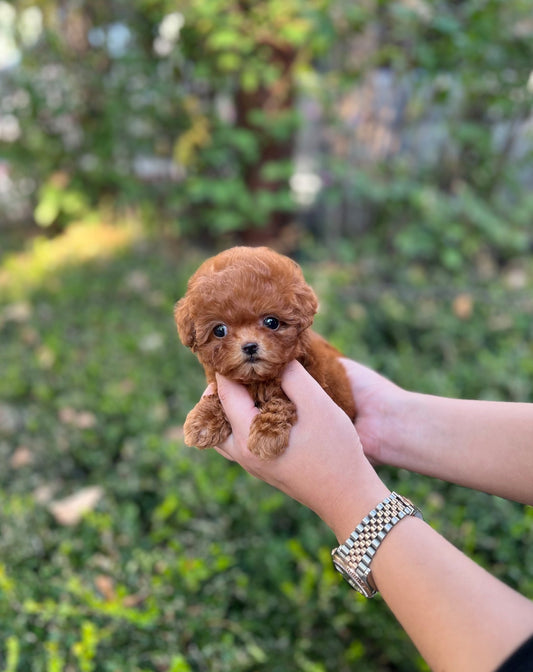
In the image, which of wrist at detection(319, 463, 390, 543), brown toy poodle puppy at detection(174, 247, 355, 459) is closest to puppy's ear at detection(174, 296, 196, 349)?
brown toy poodle puppy at detection(174, 247, 355, 459)

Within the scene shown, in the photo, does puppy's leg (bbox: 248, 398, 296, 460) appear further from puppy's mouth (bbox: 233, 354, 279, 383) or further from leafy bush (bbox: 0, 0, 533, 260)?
leafy bush (bbox: 0, 0, 533, 260)

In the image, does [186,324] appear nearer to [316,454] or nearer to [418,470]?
[316,454]

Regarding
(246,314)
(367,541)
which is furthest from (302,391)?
(367,541)

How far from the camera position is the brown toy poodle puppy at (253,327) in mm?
1218

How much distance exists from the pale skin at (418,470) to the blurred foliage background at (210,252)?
91 centimetres

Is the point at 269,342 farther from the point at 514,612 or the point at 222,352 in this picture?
the point at 514,612

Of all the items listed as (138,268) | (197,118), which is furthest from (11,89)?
(138,268)

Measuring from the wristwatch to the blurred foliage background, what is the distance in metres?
0.97

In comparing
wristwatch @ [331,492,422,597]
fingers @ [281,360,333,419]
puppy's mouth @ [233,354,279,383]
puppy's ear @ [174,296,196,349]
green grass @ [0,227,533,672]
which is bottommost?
green grass @ [0,227,533,672]

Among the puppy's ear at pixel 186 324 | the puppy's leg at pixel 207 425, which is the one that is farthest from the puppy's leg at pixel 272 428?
the puppy's ear at pixel 186 324

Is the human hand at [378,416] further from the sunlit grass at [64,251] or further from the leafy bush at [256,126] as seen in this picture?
the sunlit grass at [64,251]

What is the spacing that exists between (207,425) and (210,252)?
422 cm

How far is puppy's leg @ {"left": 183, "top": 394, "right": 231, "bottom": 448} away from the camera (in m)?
1.38

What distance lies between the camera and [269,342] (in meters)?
1.22
